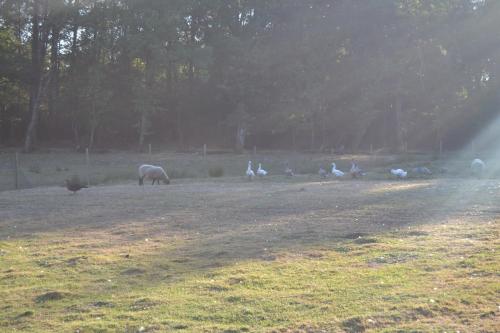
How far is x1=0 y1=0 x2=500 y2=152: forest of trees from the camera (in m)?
50.6

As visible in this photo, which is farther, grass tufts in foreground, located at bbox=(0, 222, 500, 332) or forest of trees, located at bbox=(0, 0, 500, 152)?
forest of trees, located at bbox=(0, 0, 500, 152)

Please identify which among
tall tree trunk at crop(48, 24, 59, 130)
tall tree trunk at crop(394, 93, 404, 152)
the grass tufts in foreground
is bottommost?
the grass tufts in foreground

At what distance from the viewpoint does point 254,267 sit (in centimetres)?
983

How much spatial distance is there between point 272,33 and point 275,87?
15.7 feet

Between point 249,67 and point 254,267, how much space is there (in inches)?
1621

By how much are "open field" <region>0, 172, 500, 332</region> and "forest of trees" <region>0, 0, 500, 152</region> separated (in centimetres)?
3324

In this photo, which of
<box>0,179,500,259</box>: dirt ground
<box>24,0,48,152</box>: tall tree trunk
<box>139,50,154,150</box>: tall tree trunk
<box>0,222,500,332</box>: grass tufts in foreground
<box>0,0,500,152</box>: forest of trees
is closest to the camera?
<box>0,222,500,332</box>: grass tufts in foreground

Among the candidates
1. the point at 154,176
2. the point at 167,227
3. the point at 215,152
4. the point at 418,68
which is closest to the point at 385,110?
the point at 418,68

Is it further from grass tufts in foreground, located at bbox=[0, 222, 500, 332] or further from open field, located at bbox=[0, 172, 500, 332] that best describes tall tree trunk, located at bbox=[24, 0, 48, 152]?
grass tufts in foreground, located at bbox=[0, 222, 500, 332]

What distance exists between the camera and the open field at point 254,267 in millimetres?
7168

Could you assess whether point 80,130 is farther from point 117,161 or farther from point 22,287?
point 22,287

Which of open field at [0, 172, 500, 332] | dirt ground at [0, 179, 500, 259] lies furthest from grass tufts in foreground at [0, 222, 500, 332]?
dirt ground at [0, 179, 500, 259]

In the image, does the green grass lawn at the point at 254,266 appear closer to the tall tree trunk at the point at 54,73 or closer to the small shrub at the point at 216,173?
the small shrub at the point at 216,173

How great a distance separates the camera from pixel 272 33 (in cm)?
5250
